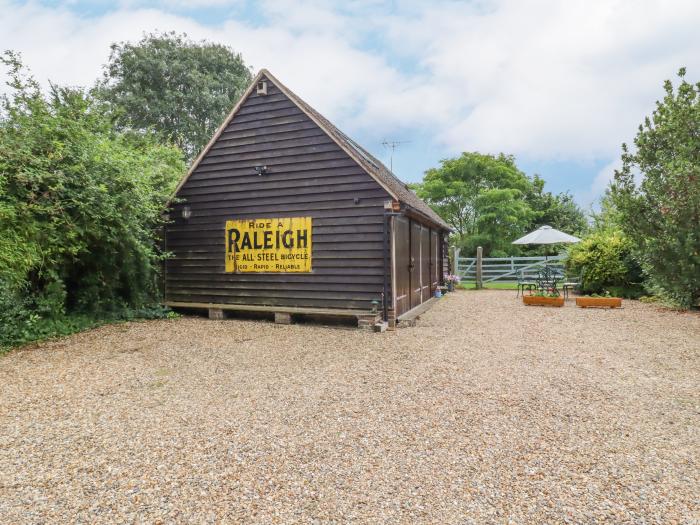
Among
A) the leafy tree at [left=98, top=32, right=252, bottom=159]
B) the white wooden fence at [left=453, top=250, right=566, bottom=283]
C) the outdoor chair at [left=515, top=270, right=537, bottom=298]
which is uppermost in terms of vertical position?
the leafy tree at [left=98, top=32, right=252, bottom=159]

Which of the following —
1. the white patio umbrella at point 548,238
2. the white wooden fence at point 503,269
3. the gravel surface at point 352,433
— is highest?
the white patio umbrella at point 548,238

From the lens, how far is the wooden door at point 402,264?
876 cm

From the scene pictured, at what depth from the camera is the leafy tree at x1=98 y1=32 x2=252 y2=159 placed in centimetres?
2255

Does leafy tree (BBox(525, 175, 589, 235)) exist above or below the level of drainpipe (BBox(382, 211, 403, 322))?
above

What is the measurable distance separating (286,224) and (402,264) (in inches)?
113

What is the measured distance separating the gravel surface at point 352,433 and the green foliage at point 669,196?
4348mm

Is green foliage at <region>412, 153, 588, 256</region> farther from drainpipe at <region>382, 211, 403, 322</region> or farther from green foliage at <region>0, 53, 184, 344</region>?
green foliage at <region>0, 53, 184, 344</region>

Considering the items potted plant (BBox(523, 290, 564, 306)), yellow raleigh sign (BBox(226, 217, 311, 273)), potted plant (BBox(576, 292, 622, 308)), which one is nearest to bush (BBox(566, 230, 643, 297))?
potted plant (BBox(576, 292, 622, 308))

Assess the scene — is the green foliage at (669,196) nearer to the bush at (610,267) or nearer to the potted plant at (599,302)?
the potted plant at (599,302)

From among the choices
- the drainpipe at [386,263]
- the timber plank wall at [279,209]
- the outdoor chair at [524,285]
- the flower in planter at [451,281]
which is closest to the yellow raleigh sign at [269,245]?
the timber plank wall at [279,209]

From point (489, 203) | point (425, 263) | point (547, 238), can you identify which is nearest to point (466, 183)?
point (489, 203)

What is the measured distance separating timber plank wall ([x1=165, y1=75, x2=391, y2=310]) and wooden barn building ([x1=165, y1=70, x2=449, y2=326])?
0.02 meters

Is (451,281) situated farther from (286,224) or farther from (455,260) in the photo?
(286,224)

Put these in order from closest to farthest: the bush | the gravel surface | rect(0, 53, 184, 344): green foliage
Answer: the gravel surface → rect(0, 53, 184, 344): green foliage → the bush
